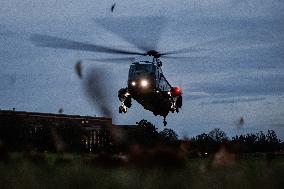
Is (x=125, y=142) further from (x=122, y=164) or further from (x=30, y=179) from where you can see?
(x=30, y=179)

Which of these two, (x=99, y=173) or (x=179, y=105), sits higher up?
(x=179, y=105)

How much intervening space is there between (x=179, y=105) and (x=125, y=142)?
2566 centimetres

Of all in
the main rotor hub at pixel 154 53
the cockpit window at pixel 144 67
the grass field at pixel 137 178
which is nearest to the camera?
the grass field at pixel 137 178

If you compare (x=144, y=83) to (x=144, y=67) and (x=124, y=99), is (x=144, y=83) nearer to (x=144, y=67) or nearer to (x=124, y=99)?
(x=144, y=67)

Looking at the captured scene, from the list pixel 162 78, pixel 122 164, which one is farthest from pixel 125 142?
pixel 162 78

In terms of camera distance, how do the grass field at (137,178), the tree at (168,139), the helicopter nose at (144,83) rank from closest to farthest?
the grass field at (137,178) → the tree at (168,139) → the helicopter nose at (144,83)

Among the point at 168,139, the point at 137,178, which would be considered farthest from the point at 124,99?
the point at 137,178

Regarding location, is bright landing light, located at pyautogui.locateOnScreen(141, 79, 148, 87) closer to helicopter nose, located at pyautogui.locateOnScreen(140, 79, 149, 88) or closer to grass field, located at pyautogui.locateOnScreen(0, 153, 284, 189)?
helicopter nose, located at pyautogui.locateOnScreen(140, 79, 149, 88)

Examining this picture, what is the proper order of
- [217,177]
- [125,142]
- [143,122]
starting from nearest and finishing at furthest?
[217,177]
[125,142]
[143,122]

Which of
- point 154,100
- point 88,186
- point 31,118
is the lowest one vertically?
point 88,186

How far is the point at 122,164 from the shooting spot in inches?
295

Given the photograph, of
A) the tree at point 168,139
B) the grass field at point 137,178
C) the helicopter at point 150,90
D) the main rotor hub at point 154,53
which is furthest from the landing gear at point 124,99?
the grass field at point 137,178

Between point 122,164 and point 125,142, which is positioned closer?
point 122,164

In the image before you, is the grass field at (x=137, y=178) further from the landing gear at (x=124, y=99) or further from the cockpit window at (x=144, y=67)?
the landing gear at (x=124, y=99)
